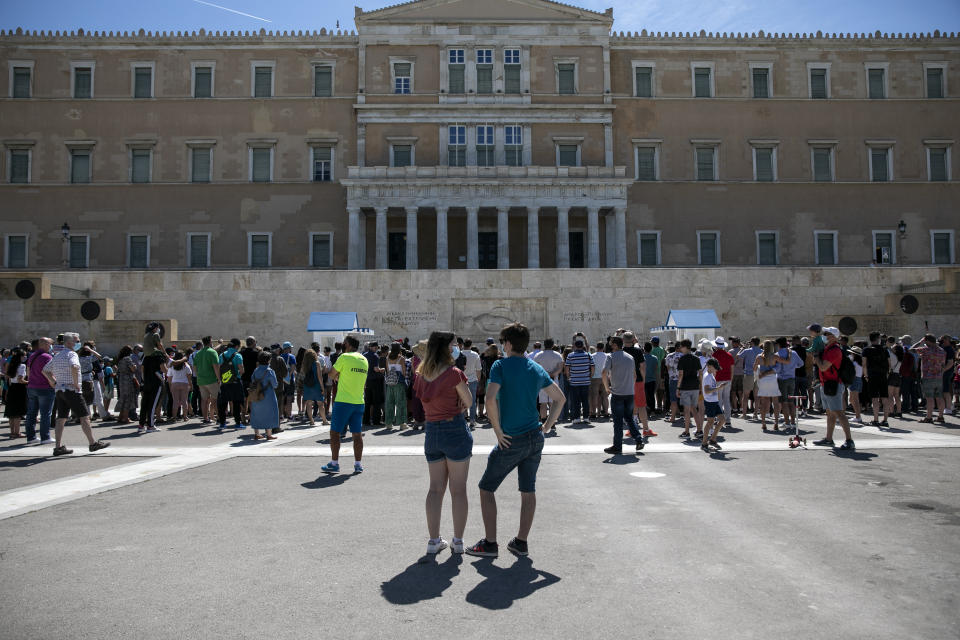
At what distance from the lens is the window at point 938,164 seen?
4203cm

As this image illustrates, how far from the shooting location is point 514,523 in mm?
6332

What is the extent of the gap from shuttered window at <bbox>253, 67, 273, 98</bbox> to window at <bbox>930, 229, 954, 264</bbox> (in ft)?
125

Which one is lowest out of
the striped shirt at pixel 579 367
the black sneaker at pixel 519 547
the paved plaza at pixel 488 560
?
the paved plaza at pixel 488 560

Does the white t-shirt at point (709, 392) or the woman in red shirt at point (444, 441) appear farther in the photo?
the white t-shirt at point (709, 392)

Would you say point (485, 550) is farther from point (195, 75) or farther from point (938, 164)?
point (938, 164)

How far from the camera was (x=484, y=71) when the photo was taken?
133 ft

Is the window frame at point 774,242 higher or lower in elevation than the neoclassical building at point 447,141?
lower

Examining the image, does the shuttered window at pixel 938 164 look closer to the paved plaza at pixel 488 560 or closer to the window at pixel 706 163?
the window at pixel 706 163

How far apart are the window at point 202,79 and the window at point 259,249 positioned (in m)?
8.44

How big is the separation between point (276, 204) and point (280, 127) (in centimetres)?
436

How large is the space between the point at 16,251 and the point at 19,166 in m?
4.76

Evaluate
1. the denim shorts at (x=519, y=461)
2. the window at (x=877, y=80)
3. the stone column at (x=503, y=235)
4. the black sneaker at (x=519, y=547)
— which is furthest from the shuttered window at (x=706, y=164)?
the black sneaker at (x=519, y=547)

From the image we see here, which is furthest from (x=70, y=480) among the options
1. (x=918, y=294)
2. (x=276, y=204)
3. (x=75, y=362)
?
(x=276, y=204)

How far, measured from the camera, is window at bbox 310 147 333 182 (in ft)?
133
